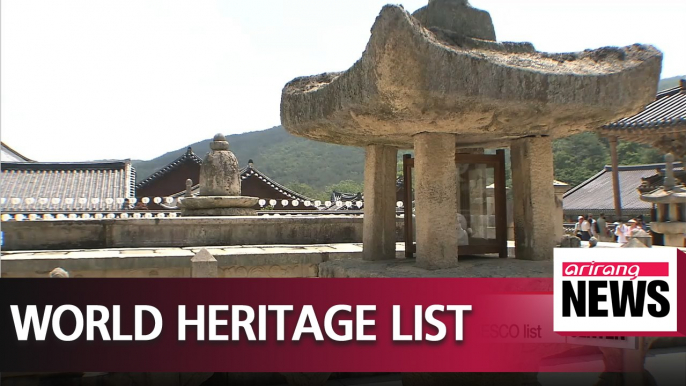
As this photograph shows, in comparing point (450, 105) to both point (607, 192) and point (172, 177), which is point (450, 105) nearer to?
point (607, 192)

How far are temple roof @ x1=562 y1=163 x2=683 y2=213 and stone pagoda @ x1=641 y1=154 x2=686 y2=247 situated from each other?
49.6 feet

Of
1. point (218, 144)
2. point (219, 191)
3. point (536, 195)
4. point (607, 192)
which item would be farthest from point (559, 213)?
point (607, 192)

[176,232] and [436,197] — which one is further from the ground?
[436,197]

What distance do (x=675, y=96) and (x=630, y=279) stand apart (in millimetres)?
17388

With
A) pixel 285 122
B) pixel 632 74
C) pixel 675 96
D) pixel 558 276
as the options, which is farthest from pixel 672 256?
pixel 675 96

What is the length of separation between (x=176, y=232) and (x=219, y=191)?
245 cm

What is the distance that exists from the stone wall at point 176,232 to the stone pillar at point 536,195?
5077 mm

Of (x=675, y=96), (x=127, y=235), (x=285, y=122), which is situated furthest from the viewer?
(x=675, y=96)

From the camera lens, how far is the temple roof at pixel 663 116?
1616cm

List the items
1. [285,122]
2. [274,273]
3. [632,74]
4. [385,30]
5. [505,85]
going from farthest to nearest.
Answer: [274,273], [285,122], [632,74], [505,85], [385,30]

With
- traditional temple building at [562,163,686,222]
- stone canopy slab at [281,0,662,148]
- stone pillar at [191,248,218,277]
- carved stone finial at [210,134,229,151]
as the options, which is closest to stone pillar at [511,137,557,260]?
stone canopy slab at [281,0,662,148]

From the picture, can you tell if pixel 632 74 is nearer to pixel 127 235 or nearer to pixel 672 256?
pixel 672 256

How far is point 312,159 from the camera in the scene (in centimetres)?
10150

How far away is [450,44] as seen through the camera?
357 cm
